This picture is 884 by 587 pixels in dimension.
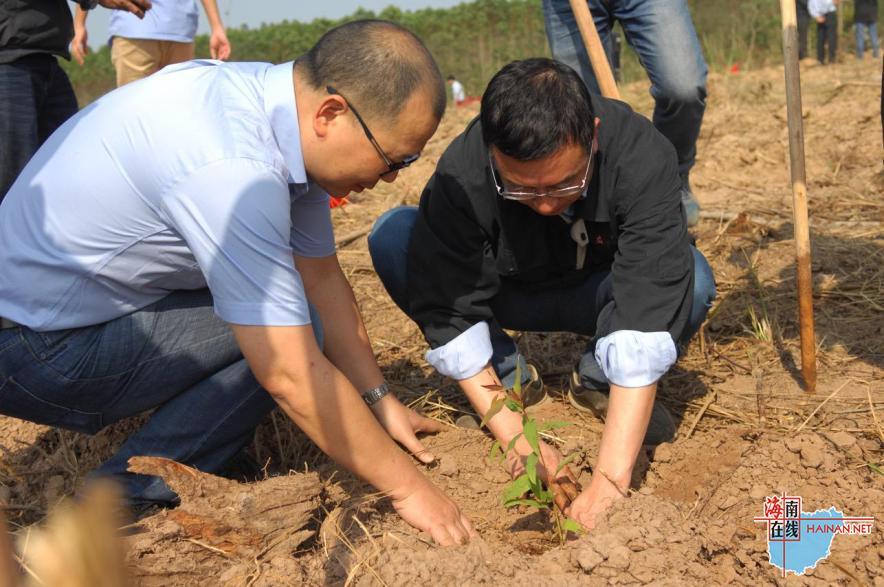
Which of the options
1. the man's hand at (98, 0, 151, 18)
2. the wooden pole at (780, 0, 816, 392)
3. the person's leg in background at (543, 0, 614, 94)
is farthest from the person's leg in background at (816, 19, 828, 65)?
the man's hand at (98, 0, 151, 18)

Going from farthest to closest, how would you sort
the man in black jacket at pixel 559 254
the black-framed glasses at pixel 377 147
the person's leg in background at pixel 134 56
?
1. the person's leg in background at pixel 134 56
2. the man in black jacket at pixel 559 254
3. the black-framed glasses at pixel 377 147

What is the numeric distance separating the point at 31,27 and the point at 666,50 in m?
2.52

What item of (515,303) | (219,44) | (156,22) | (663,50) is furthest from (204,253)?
(219,44)

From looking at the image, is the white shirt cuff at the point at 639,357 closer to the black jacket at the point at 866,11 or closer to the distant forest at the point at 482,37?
the distant forest at the point at 482,37

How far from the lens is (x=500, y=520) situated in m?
2.55

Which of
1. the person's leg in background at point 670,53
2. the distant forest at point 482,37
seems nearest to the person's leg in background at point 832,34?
the distant forest at point 482,37

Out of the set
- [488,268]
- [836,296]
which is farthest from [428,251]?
[836,296]

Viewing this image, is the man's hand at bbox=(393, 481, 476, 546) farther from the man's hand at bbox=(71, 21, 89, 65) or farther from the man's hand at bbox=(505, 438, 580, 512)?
the man's hand at bbox=(71, 21, 89, 65)

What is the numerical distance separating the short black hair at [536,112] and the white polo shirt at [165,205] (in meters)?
0.53

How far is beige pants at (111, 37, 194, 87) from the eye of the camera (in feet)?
15.3

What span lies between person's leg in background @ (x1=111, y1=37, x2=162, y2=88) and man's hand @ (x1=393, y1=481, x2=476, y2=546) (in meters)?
3.37

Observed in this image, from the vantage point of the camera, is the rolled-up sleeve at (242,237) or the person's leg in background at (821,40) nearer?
the rolled-up sleeve at (242,237)

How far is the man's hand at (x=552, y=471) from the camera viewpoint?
240 cm

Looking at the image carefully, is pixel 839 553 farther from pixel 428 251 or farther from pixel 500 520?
pixel 428 251
